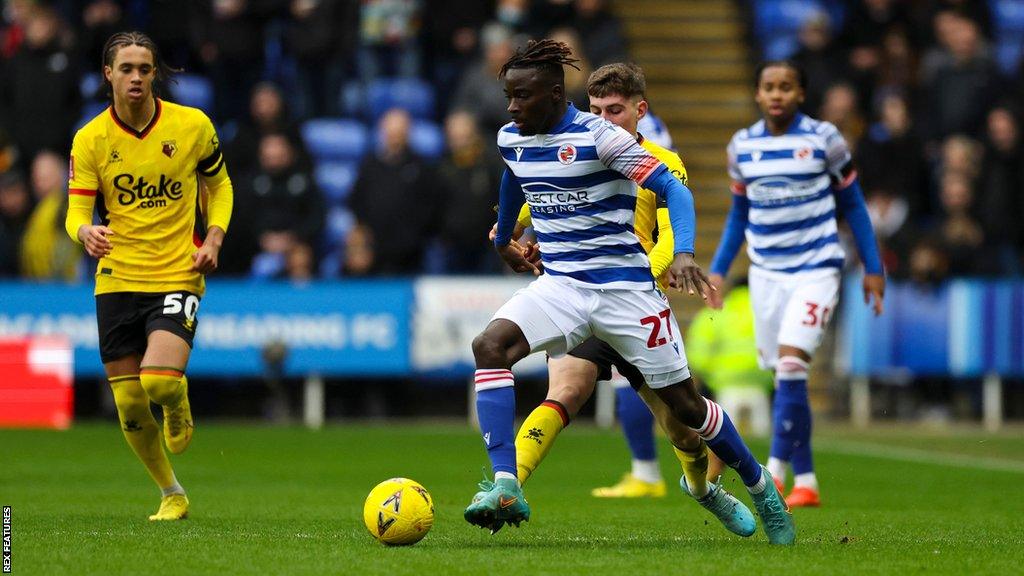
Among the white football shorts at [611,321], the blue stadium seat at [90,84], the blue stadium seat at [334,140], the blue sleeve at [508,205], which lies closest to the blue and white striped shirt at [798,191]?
the blue sleeve at [508,205]

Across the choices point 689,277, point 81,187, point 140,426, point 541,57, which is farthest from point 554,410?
point 81,187

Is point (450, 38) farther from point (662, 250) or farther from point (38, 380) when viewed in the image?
point (662, 250)

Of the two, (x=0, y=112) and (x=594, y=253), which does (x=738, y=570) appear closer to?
(x=594, y=253)

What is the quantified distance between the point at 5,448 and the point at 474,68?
7.05 meters

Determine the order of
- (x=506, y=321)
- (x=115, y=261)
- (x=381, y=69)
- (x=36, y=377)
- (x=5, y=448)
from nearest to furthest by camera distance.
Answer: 1. (x=506, y=321)
2. (x=115, y=261)
3. (x=5, y=448)
4. (x=36, y=377)
5. (x=381, y=69)

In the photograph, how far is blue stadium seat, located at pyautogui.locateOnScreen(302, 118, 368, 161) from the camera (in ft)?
64.4

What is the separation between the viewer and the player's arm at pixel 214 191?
346 inches

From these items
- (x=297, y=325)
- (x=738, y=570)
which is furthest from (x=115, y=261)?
(x=297, y=325)

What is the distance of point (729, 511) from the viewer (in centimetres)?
781

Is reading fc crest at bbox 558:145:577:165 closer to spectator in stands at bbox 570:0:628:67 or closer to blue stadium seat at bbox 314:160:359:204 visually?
blue stadium seat at bbox 314:160:359:204

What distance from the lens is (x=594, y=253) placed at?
24.3 feet

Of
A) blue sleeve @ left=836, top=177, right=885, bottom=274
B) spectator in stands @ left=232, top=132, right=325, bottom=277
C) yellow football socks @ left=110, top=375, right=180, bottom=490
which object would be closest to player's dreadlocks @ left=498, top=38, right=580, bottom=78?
yellow football socks @ left=110, top=375, right=180, bottom=490

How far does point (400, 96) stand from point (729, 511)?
12.9m

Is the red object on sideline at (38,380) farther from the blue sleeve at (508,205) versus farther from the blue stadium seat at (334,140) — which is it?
the blue sleeve at (508,205)
